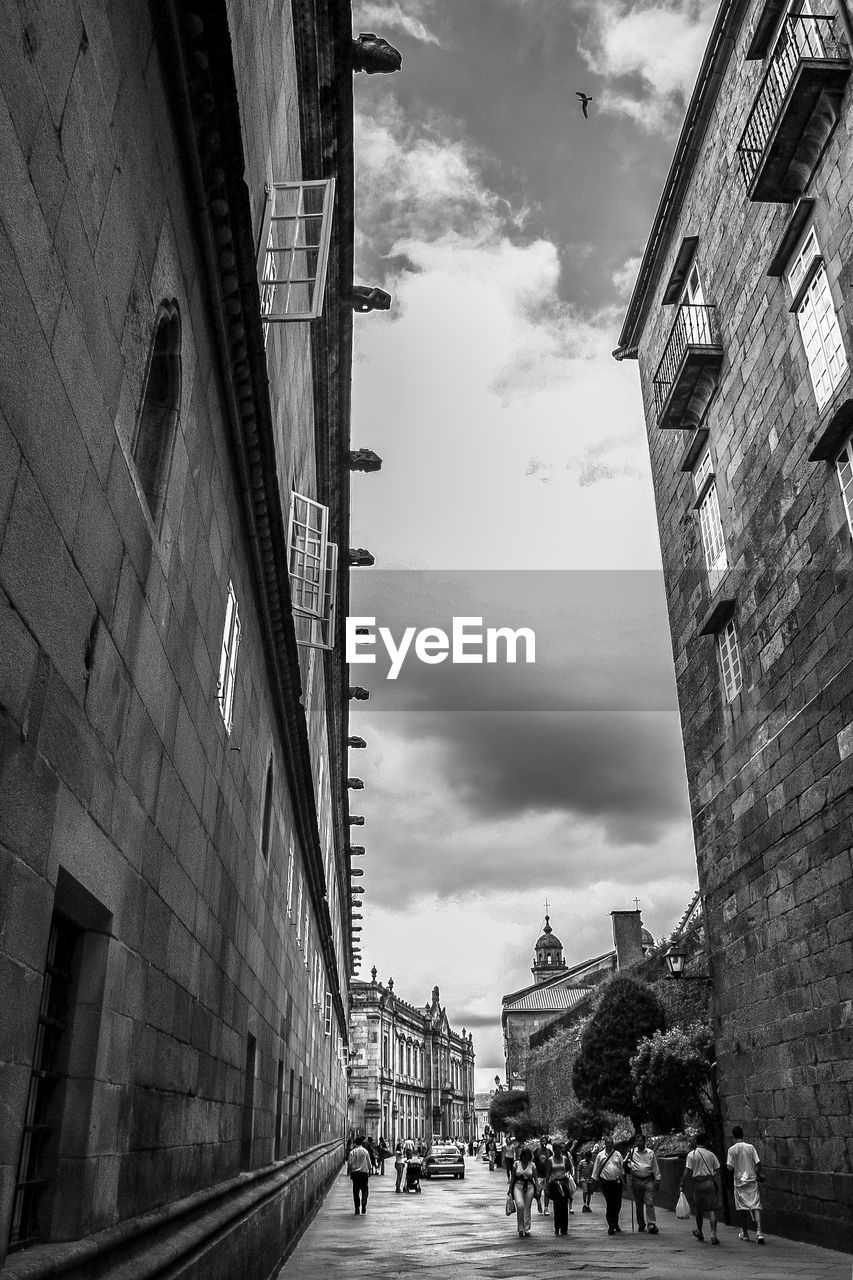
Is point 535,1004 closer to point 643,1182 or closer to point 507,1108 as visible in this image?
point 507,1108

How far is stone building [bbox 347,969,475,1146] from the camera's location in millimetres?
80125

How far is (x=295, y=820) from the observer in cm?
1493

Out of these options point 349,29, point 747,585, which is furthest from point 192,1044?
point 349,29

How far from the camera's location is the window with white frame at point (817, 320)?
11211mm

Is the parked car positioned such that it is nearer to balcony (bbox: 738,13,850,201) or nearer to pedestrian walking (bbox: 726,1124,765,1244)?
pedestrian walking (bbox: 726,1124,765,1244)

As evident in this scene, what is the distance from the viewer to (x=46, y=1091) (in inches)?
157

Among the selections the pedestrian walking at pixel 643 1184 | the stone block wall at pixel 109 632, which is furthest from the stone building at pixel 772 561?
the stone block wall at pixel 109 632

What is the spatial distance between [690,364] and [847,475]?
4839mm

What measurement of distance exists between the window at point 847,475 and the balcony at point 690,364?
4345mm

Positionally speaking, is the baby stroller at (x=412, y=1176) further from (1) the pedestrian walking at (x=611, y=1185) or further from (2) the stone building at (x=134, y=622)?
(2) the stone building at (x=134, y=622)

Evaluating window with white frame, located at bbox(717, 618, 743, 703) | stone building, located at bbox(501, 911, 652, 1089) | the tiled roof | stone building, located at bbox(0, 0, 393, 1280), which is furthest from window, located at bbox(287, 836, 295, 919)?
the tiled roof

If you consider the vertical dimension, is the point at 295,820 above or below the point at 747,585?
below

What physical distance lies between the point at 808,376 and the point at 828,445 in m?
1.44

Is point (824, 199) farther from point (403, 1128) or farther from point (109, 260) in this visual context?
point (403, 1128)
